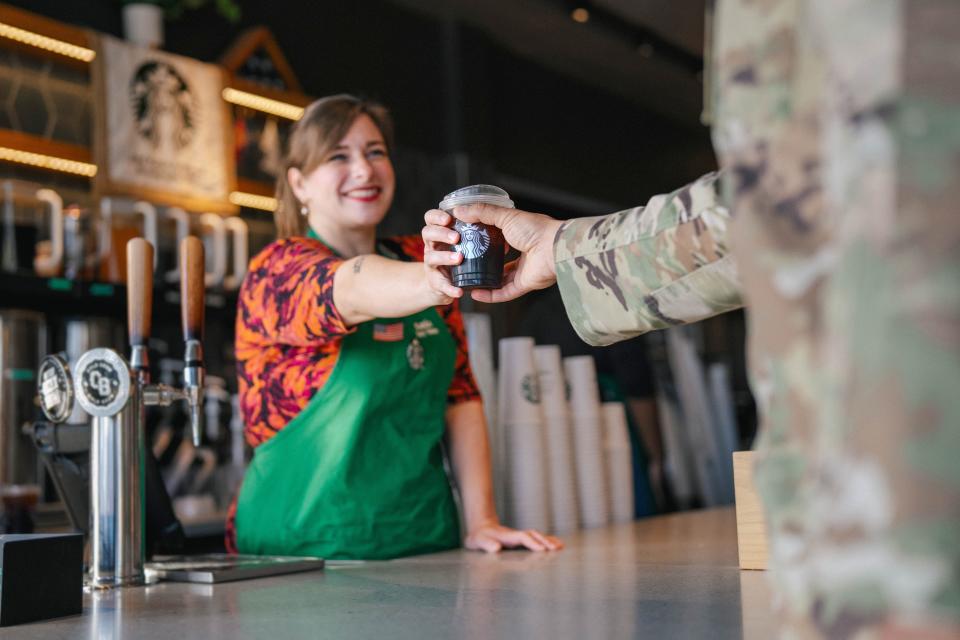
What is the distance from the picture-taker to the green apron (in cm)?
183

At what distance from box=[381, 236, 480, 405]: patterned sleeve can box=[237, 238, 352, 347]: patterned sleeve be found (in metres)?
0.28

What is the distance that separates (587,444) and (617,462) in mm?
124

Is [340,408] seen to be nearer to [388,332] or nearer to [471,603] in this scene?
[388,332]

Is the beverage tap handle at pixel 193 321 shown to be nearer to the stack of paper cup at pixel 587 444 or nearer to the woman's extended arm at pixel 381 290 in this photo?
the woman's extended arm at pixel 381 290

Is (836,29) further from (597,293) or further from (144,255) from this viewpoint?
(144,255)

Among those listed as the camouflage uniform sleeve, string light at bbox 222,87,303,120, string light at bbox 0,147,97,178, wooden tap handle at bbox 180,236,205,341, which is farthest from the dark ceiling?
the camouflage uniform sleeve

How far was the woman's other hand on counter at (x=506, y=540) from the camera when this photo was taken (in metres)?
1.79

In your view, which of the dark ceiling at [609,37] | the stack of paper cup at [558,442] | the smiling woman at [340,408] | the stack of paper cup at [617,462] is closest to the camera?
the smiling woman at [340,408]

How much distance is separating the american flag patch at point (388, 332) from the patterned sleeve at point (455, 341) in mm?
166

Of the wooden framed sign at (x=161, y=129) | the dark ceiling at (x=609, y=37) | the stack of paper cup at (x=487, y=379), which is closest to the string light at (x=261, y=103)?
the wooden framed sign at (x=161, y=129)

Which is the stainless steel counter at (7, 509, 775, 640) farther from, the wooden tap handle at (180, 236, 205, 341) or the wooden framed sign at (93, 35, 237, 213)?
the wooden framed sign at (93, 35, 237, 213)

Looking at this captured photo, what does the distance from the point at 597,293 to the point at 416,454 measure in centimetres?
104

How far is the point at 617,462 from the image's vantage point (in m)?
2.36

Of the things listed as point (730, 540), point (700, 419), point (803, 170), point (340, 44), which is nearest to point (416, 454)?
point (730, 540)
